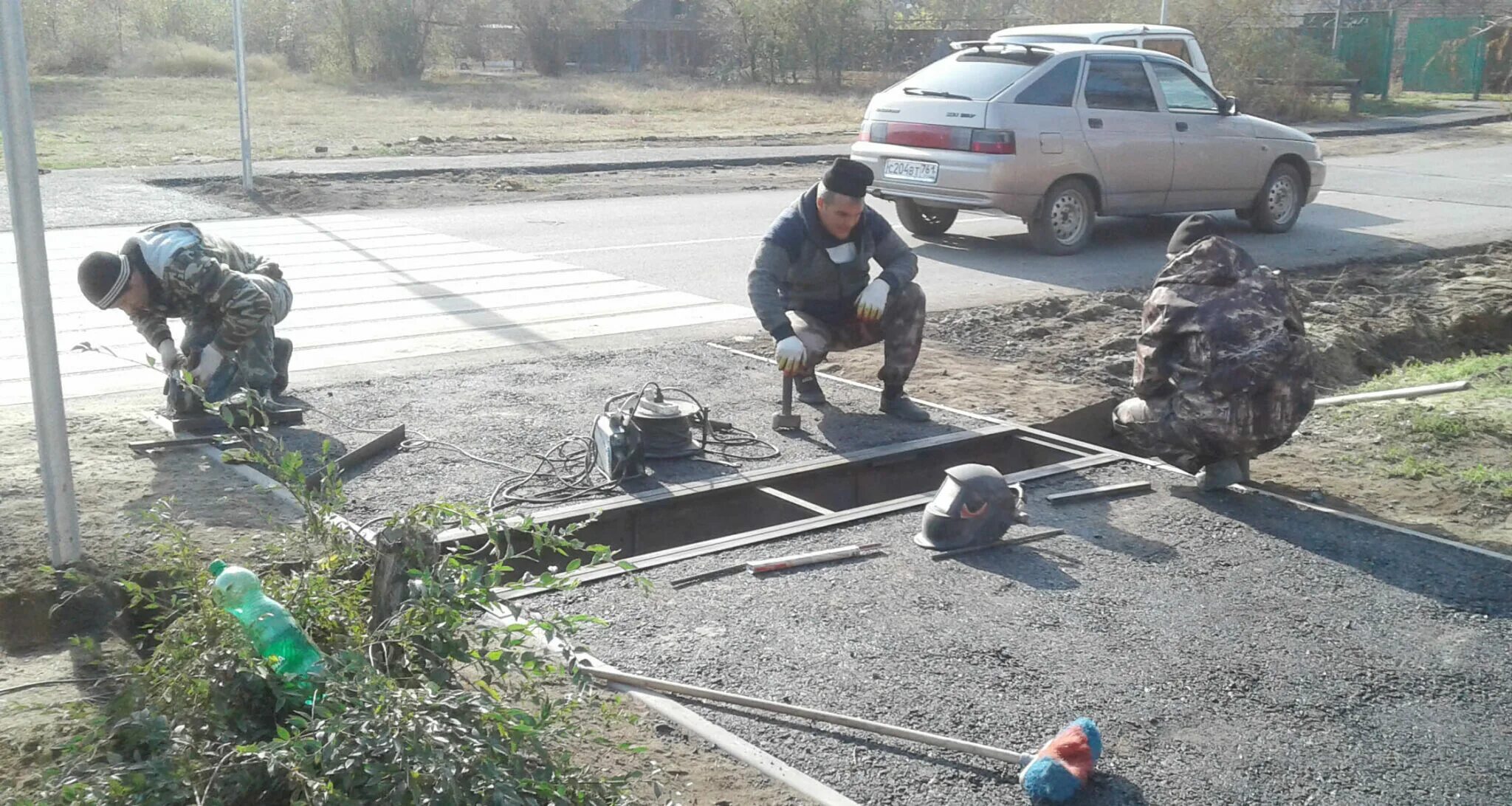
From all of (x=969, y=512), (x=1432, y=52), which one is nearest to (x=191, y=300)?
(x=969, y=512)

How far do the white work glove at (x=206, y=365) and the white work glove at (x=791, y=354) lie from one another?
2673 mm

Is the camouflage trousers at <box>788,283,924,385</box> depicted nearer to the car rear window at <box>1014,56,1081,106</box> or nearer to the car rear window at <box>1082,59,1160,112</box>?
the car rear window at <box>1014,56,1081,106</box>

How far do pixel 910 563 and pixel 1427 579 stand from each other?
6.28 feet

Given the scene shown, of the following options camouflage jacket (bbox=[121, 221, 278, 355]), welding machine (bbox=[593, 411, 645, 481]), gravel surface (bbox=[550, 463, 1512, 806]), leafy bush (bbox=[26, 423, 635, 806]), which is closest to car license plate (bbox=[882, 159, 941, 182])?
welding machine (bbox=[593, 411, 645, 481])

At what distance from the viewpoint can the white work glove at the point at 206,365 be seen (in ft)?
20.4

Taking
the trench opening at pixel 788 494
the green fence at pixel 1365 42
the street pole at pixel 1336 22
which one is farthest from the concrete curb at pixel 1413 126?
the trench opening at pixel 788 494

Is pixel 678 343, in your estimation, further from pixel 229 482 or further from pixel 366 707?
pixel 366 707

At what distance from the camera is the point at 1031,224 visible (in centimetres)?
1255

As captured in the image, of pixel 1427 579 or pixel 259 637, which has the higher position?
pixel 259 637

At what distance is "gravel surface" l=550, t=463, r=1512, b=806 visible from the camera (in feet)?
11.6

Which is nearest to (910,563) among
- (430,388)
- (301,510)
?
(301,510)

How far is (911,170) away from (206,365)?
303 inches

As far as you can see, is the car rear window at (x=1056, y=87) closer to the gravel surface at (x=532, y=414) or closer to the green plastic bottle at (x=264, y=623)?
the gravel surface at (x=532, y=414)

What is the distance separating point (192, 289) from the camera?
20.5 ft
